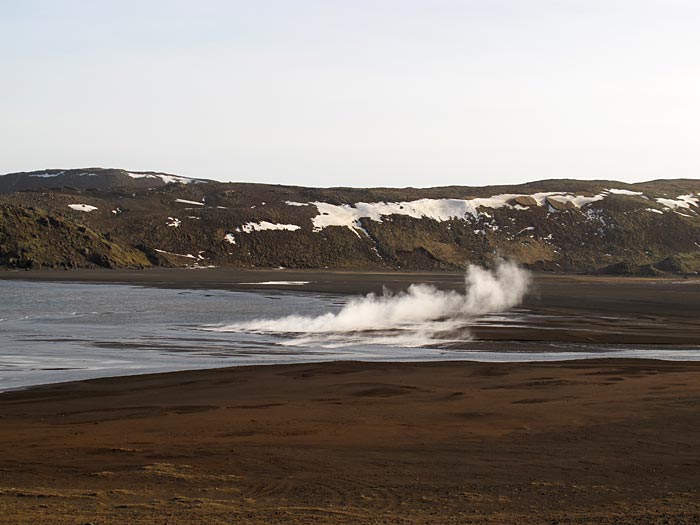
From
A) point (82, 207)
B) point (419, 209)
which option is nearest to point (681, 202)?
point (419, 209)

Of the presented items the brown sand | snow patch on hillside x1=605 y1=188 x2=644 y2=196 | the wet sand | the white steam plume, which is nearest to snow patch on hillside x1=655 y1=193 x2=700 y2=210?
snow patch on hillside x1=605 y1=188 x2=644 y2=196

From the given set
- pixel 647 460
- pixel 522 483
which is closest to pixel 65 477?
pixel 522 483

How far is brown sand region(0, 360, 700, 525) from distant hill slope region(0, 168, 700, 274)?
83550 millimetres

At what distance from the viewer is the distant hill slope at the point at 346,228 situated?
360ft

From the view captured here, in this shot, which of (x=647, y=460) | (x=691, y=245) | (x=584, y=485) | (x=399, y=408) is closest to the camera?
(x=584, y=485)

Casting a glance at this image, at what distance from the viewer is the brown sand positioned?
1170cm

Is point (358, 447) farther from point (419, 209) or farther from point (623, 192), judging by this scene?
point (623, 192)

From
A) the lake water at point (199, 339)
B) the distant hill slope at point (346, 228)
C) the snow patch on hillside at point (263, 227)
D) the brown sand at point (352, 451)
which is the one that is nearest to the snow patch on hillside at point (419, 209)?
the distant hill slope at point (346, 228)

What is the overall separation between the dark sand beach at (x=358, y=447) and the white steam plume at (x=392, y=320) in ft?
33.9

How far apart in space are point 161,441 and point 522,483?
622cm

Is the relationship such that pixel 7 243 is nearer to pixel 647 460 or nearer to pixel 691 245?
pixel 647 460

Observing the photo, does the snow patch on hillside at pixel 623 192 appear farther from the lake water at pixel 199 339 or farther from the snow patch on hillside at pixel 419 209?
the lake water at pixel 199 339

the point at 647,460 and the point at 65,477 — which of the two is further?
the point at 647,460

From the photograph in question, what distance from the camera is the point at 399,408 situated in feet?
63.8
